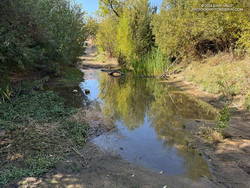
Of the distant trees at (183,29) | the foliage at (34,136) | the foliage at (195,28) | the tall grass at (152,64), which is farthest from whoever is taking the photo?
the tall grass at (152,64)

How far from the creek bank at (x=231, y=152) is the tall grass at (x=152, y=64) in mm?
8166

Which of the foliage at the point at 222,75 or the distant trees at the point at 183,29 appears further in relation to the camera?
the distant trees at the point at 183,29

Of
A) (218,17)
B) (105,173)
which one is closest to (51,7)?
(218,17)

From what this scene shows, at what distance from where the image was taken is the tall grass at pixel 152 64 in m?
14.0

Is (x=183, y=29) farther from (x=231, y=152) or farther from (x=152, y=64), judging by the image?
(x=231, y=152)

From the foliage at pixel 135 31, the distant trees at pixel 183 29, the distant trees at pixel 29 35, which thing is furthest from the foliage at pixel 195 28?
the distant trees at pixel 29 35

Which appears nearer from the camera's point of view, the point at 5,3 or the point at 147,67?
the point at 5,3

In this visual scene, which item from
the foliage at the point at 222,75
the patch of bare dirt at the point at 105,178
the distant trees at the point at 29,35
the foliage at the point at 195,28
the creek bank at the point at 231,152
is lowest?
the patch of bare dirt at the point at 105,178

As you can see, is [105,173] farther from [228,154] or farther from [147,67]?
[147,67]

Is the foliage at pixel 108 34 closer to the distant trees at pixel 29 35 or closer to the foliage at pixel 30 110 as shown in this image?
the distant trees at pixel 29 35

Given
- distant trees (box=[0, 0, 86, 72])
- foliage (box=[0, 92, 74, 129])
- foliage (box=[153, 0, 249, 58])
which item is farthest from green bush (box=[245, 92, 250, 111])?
distant trees (box=[0, 0, 86, 72])

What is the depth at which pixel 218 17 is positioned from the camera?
1045 cm

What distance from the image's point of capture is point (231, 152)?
402cm

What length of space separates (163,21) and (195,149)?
10414 millimetres
